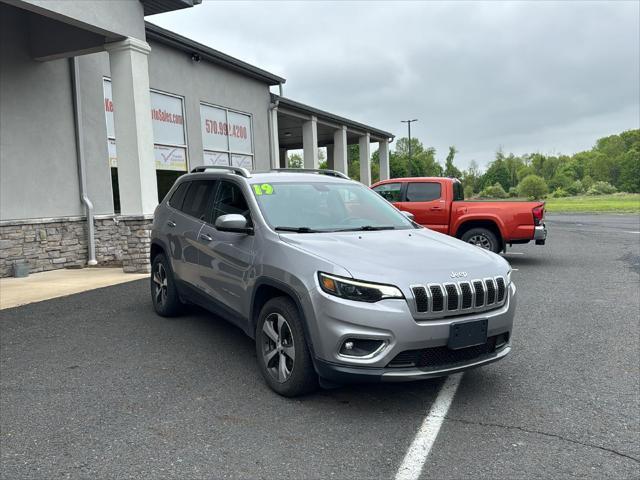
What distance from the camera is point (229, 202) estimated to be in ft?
16.5

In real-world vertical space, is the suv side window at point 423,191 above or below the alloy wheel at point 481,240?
above

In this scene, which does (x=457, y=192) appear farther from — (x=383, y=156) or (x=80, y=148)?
(x=383, y=156)

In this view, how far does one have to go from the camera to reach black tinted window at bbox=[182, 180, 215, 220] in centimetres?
543

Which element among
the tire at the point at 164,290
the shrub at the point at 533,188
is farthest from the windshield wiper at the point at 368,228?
the shrub at the point at 533,188

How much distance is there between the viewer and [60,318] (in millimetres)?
6492

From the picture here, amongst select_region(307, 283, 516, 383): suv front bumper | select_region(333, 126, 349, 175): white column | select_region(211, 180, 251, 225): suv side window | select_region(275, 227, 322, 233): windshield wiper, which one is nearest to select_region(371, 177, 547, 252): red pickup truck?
select_region(211, 180, 251, 225): suv side window

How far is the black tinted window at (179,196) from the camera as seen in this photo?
5984mm

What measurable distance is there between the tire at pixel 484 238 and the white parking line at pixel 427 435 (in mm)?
6512

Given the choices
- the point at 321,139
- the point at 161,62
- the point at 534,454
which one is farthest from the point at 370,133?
the point at 534,454

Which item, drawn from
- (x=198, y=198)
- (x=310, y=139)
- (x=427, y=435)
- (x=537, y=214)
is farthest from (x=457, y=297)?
(x=310, y=139)

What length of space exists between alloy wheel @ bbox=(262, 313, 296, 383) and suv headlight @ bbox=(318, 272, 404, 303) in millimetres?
569

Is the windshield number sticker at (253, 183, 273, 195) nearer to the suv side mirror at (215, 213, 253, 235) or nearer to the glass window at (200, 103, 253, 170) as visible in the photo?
the suv side mirror at (215, 213, 253, 235)

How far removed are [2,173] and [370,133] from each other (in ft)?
61.7

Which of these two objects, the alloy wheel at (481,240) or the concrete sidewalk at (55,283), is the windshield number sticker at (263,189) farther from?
the alloy wheel at (481,240)
